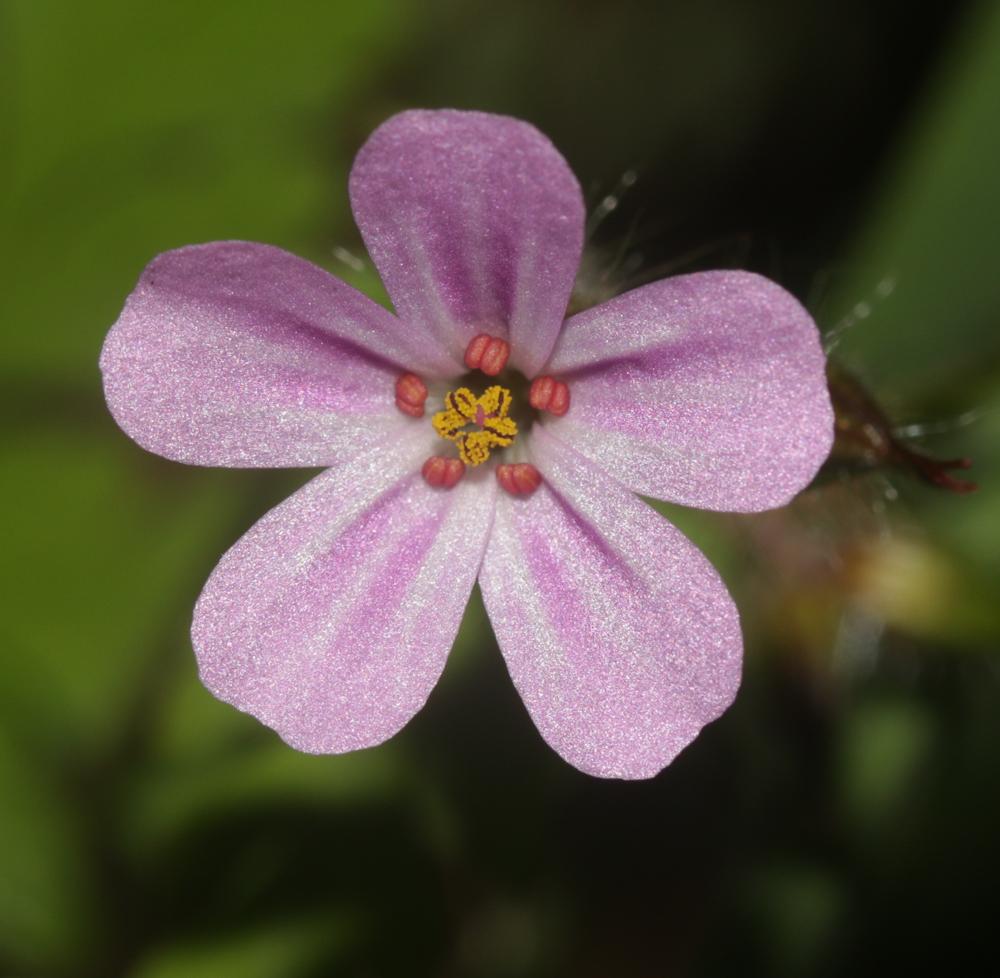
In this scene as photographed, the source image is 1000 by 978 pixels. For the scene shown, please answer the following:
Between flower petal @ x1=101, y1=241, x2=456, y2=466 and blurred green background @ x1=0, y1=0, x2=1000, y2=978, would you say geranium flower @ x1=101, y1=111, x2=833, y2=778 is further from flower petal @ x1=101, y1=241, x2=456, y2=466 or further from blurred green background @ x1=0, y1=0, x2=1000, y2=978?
blurred green background @ x1=0, y1=0, x2=1000, y2=978

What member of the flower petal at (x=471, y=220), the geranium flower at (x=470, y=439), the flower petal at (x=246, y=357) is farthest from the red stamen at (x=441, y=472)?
the flower petal at (x=471, y=220)

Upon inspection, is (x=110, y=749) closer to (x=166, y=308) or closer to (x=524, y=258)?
(x=166, y=308)

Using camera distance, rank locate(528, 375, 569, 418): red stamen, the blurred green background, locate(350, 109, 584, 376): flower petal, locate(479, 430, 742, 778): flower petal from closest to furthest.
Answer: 1. locate(350, 109, 584, 376): flower petal
2. locate(479, 430, 742, 778): flower petal
3. locate(528, 375, 569, 418): red stamen
4. the blurred green background

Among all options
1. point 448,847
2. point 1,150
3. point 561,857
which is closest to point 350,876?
point 448,847

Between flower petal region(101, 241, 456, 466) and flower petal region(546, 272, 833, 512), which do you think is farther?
flower petal region(101, 241, 456, 466)

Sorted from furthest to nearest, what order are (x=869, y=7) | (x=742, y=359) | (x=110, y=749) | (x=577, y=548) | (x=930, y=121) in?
(x=869, y=7) < (x=930, y=121) < (x=110, y=749) < (x=577, y=548) < (x=742, y=359)

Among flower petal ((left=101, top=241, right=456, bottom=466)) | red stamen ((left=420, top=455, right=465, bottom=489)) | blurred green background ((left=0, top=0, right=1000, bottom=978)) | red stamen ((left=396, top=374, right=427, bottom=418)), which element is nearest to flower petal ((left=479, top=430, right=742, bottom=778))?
red stamen ((left=420, top=455, right=465, bottom=489))
